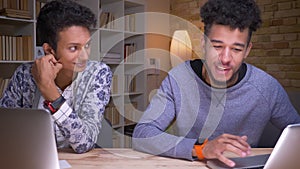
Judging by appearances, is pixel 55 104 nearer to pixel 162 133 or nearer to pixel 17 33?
pixel 162 133

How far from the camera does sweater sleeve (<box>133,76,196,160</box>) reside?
802 millimetres

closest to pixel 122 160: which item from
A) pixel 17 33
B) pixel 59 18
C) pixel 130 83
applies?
pixel 59 18

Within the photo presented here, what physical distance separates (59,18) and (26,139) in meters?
0.74

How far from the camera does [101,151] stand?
0.88 meters

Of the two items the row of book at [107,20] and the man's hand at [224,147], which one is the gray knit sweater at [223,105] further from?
the row of book at [107,20]

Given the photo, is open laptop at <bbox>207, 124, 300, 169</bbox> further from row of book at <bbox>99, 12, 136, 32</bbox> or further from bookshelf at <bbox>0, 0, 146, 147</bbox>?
row of book at <bbox>99, 12, 136, 32</bbox>

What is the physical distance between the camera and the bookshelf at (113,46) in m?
1.59

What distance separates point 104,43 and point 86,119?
3.16 feet

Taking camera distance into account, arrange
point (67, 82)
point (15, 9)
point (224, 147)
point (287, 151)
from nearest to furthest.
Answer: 1. point (287, 151)
2. point (224, 147)
3. point (67, 82)
4. point (15, 9)

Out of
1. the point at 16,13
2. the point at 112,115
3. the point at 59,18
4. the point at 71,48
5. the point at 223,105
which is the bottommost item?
the point at 112,115

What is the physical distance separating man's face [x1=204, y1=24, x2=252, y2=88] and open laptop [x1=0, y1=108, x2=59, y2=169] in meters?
0.77

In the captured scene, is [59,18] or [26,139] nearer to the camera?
[26,139]

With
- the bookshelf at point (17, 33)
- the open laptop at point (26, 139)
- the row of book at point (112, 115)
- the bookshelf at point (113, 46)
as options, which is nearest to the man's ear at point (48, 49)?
the bookshelf at point (113, 46)

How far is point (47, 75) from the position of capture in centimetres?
99
